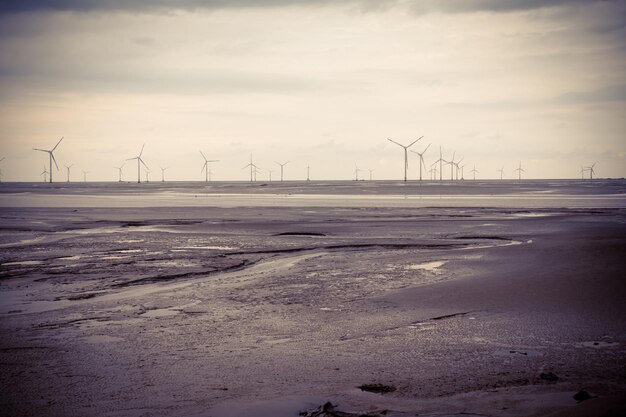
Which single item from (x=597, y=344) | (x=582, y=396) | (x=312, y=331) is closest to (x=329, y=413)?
(x=582, y=396)

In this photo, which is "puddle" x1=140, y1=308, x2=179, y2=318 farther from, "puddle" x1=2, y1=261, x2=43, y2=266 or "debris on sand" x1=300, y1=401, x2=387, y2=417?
"puddle" x1=2, y1=261, x2=43, y2=266

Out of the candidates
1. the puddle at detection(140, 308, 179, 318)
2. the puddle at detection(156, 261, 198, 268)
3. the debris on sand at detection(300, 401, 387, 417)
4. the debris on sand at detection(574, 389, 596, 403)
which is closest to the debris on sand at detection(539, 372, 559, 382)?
the debris on sand at detection(574, 389, 596, 403)

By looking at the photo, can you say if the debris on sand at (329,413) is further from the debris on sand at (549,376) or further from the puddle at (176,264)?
the puddle at (176,264)

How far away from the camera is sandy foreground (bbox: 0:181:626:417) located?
23.3 ft

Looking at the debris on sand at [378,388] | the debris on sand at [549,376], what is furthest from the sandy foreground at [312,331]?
the debris on sand at [378,388]

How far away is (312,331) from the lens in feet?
34.1

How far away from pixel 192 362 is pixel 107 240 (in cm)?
1966

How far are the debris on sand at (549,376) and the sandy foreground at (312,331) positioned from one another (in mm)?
24

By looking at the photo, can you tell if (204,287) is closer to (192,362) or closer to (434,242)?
(192,362)

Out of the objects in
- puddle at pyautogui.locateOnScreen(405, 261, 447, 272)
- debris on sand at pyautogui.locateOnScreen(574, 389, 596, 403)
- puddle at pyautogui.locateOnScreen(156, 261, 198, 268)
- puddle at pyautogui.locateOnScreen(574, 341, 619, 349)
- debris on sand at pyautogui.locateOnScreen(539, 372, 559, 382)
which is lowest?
puddle at pyautogui.locateOnScreen(405, 261, 447, 272)

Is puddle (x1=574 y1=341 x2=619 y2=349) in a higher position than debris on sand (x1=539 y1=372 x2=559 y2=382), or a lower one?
lower

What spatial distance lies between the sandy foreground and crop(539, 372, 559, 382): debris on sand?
2cm

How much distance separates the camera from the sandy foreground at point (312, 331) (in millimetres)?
7113

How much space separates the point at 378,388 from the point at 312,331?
3085 millimetres
